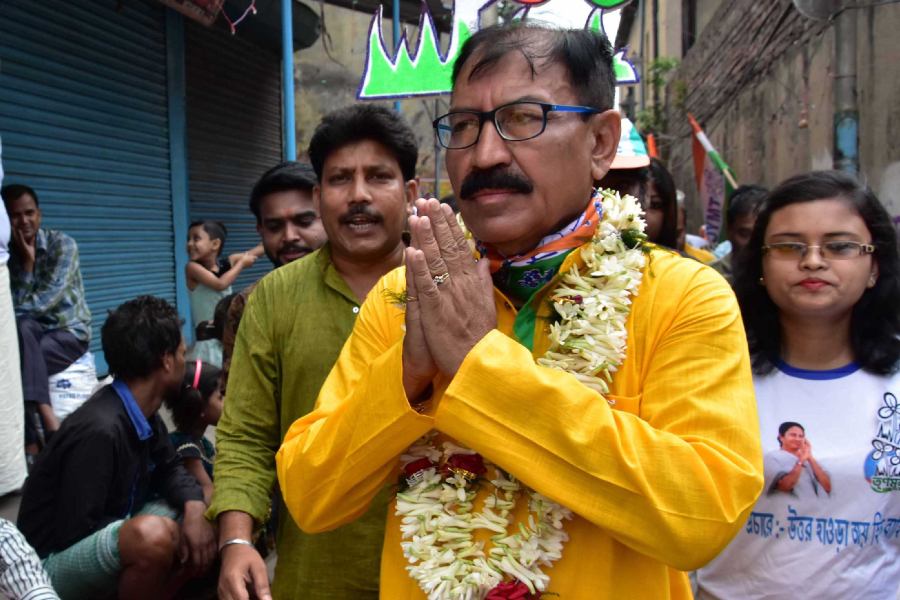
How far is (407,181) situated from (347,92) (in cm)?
1309

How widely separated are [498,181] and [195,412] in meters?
2.64

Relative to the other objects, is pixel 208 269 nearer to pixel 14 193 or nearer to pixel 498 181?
pixel 14 193

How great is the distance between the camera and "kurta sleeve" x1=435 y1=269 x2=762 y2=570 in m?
1.22

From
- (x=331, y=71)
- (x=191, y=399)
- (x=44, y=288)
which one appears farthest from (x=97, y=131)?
(x=331, y=71)

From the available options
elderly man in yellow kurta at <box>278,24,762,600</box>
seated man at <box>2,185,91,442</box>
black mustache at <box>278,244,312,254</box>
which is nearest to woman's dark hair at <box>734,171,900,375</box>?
elderly man in yellow kurta at <box>278,24,762,600</box>

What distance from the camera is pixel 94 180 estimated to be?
7.37 meters

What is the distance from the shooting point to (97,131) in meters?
7.41

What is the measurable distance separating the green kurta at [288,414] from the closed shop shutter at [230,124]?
7.47 metres

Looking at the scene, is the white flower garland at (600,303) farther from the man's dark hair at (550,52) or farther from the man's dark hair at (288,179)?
the man's dark hair at (288,179)

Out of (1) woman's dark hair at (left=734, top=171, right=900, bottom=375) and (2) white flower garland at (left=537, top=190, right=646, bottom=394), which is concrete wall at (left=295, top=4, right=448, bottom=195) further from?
(2) white flower garland at (left=537, top=190, right=646, bottom=394)

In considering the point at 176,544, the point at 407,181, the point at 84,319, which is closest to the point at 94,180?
the point at 84,319

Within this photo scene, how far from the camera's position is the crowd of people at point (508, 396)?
A: 1275mm

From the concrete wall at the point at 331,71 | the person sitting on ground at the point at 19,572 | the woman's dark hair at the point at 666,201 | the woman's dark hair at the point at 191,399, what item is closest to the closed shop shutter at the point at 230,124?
the concrete wall at the point at 331,71

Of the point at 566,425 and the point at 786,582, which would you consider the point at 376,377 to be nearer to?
the point at 566,425
